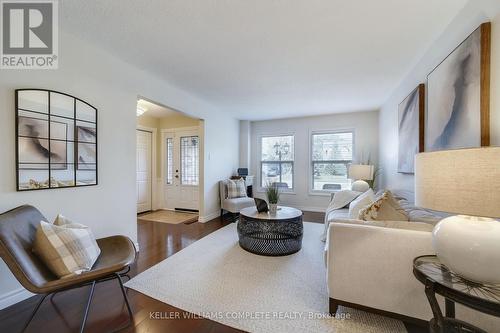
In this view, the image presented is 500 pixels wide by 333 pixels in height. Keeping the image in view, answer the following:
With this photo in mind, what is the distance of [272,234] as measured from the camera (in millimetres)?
2633

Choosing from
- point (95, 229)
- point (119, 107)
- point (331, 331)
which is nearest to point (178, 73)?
point (119, 107)

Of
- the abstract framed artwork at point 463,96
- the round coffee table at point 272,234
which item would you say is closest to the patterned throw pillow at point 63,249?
the round coffee table at point 272,234

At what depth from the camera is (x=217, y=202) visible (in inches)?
186

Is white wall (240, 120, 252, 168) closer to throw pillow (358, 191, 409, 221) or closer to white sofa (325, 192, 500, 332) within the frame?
throw pillow (358, 191, 409, 221)

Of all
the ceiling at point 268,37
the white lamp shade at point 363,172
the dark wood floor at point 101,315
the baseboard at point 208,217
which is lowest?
the dark wood floor at point 101,315

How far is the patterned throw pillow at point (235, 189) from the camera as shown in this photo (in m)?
4.67

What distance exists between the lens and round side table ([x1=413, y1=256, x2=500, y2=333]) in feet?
2.88

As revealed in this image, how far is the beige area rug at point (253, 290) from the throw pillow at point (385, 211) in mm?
730

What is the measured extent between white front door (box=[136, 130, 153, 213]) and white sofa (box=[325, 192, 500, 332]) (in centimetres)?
464

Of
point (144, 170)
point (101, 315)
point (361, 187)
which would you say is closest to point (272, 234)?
point (101, 315)

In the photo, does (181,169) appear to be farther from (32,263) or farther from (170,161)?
(32,263)

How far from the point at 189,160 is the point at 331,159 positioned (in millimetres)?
3480

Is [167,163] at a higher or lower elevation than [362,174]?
higher

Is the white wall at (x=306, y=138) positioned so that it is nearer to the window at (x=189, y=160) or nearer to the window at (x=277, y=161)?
the window at (x=277, y=161)
